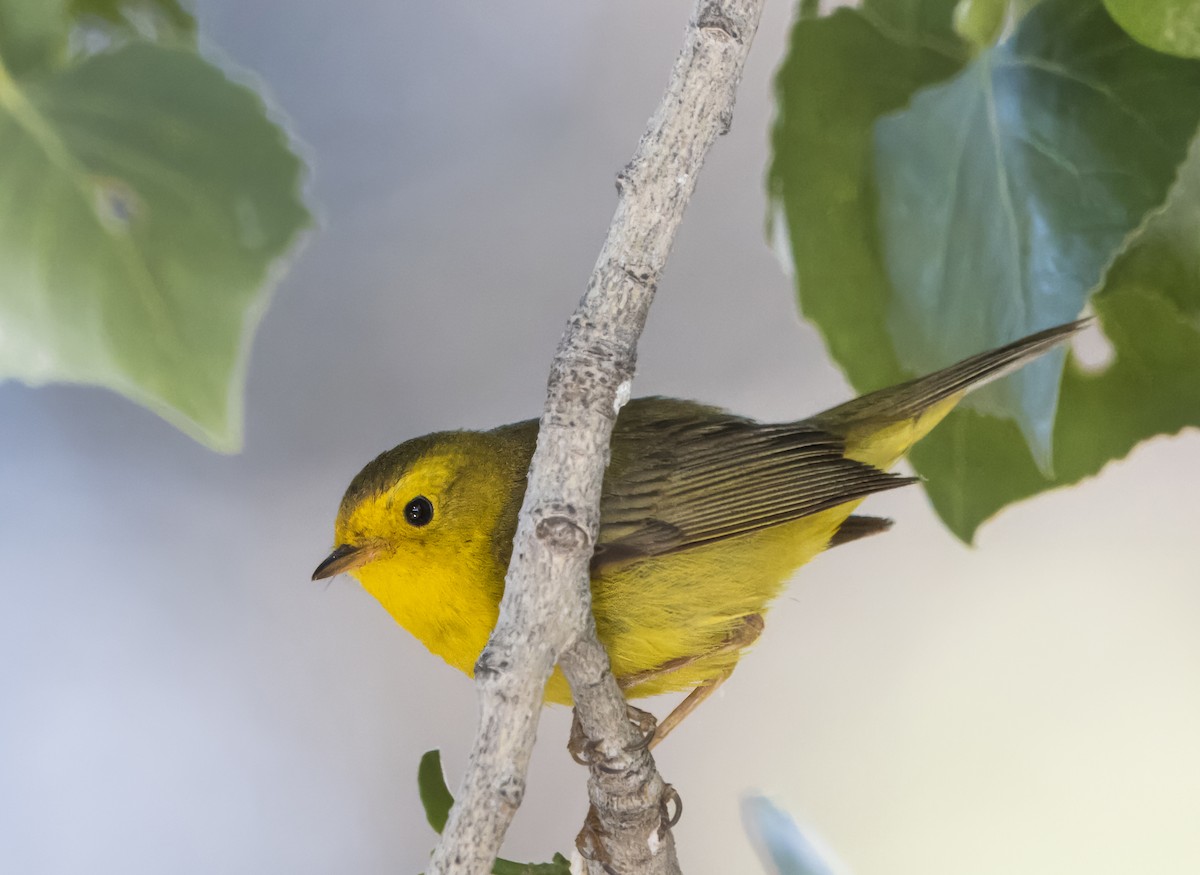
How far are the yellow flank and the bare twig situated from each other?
10 centimetres

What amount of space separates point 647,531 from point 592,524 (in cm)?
20

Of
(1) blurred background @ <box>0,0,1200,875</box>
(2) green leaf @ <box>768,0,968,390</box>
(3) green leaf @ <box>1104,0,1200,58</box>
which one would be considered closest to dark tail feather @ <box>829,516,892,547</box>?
(2) green leaf @ <box>768,0,968,390</box>

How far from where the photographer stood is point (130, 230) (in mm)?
938

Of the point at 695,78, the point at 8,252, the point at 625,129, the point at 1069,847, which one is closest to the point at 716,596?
the point at 695,78

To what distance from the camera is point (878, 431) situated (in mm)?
792

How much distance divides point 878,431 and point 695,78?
34 centimetres

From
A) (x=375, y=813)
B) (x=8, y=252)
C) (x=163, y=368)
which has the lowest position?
(x=375, y=813)

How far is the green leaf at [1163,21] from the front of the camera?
604 mm

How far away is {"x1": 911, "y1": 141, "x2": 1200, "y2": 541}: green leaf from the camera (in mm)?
833

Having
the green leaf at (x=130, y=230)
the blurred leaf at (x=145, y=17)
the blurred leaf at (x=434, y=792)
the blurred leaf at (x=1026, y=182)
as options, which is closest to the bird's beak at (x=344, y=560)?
the blurred leaf at (x=434, y=792)

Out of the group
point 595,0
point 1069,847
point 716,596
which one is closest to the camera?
point 716,596

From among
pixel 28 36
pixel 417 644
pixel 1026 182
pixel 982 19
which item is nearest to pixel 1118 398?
pixel 1026 182

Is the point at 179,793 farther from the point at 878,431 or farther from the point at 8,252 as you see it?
the point at 878,431

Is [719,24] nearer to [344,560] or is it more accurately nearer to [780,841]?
[344,560]
